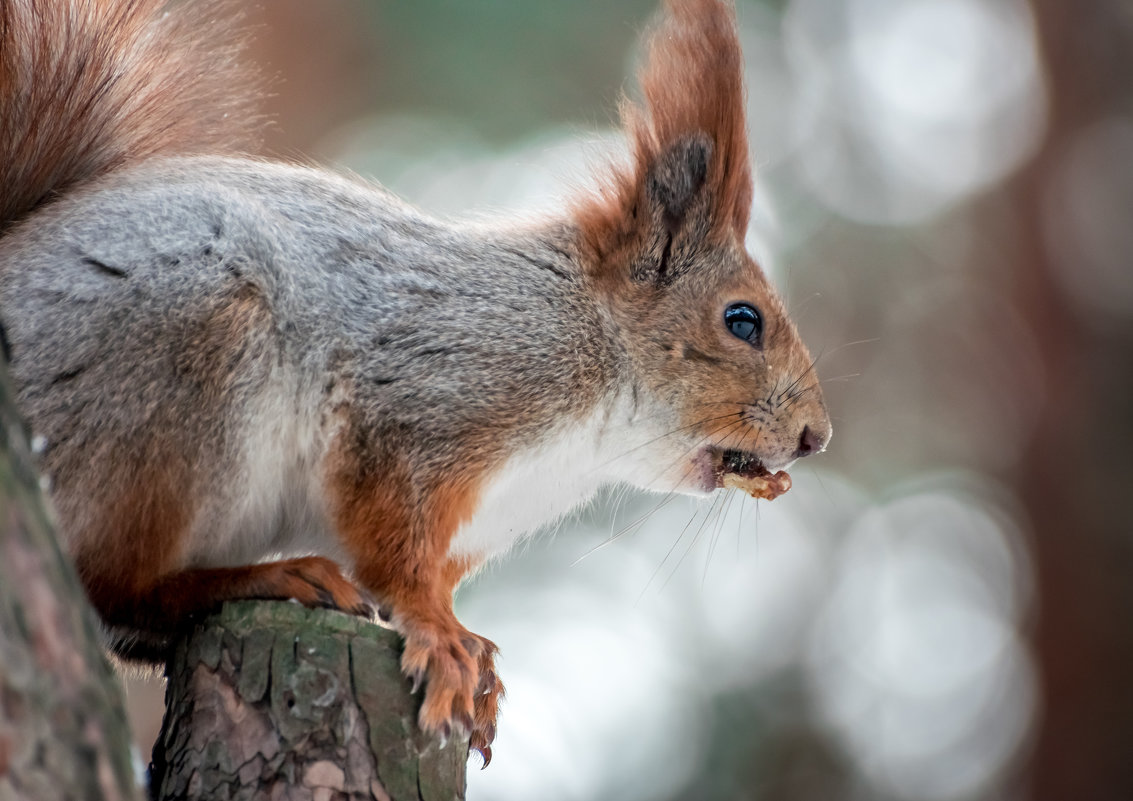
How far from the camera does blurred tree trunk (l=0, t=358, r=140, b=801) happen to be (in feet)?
2.97

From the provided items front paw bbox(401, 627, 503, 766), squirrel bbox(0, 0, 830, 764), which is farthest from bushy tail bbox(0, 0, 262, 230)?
front paw bbox(401, 627, 503, 766)

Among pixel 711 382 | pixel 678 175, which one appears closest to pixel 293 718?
pixel 711 382

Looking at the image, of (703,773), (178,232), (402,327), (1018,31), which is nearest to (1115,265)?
(1018,31)

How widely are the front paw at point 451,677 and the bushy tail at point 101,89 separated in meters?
1.15

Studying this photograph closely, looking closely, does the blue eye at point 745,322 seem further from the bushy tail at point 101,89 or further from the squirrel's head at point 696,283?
the bushy tail at point 101,89

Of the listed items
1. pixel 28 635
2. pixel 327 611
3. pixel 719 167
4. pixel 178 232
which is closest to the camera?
pixel 28 635

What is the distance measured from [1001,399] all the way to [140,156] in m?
4.43

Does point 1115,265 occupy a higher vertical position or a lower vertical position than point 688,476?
higher

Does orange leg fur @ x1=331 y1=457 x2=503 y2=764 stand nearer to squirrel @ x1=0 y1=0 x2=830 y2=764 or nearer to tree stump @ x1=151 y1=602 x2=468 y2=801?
squirrel @ x1=0 y1=0 x2=830 y2=764

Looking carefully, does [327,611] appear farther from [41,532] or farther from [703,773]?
[703,773]

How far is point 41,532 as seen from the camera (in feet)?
3.28

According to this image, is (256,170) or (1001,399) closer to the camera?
(256,170)

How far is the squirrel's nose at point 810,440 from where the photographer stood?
2.53 metres

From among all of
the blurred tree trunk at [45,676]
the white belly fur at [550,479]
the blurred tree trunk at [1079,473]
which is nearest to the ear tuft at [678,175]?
the white belly fur at [550,479]
